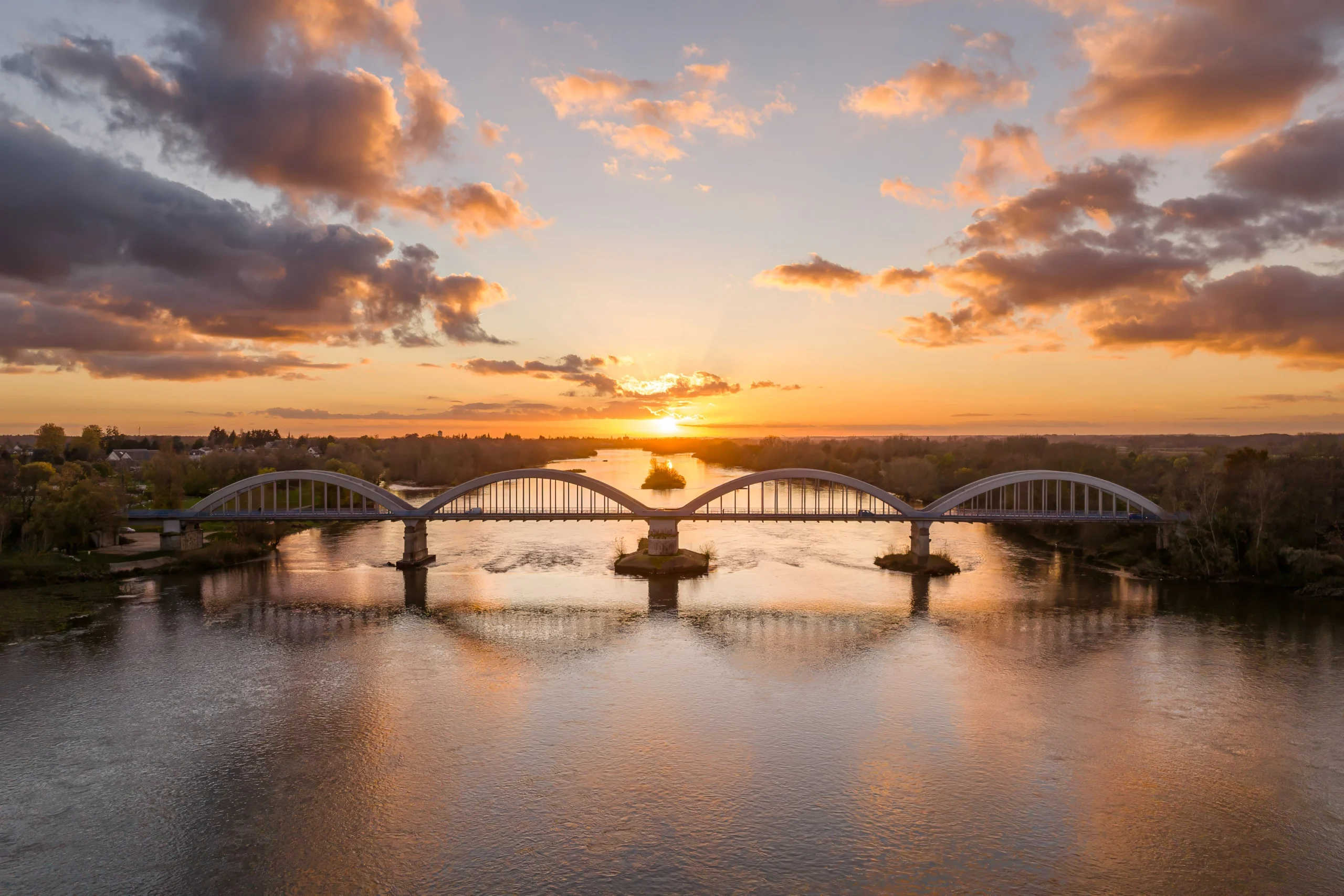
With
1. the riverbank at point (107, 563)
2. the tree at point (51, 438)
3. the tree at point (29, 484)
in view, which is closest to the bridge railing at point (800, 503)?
the riverbank at point (107, 563)

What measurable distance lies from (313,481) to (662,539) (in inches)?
907

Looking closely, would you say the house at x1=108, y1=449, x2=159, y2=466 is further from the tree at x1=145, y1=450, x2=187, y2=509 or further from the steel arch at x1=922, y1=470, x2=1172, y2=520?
the steel arch at x1=922, y1=470, x2=1172, y2=520

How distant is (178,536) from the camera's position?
155 ft

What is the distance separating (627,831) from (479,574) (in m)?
30.5

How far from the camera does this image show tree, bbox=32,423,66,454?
265 feet

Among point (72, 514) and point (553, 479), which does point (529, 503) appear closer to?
point (553, 479)

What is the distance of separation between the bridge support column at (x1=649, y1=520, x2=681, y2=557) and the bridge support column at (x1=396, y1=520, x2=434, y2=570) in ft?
47.5

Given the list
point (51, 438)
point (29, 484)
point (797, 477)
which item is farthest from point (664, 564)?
point (51, 438)

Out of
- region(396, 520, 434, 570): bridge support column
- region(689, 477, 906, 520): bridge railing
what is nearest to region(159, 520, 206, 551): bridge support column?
region(396, 520, 434, 570): bridge support column

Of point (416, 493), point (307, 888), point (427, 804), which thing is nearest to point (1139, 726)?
point (427, 804)

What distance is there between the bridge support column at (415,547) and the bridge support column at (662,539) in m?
14.5

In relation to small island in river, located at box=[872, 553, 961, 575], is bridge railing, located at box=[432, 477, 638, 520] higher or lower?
higher

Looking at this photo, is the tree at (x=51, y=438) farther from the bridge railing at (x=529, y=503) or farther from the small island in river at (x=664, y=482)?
the small island in river at (x=664, y=482)

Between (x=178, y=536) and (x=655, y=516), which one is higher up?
(x=655, y=516)
